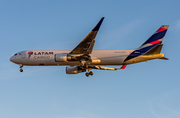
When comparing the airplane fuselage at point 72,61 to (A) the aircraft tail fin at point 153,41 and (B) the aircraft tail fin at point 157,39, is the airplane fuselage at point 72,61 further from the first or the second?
(B) the aircraft tail fin at point 157,39

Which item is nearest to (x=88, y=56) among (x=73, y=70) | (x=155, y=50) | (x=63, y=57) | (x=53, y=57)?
(x=63, y=57)

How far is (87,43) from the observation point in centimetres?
3459

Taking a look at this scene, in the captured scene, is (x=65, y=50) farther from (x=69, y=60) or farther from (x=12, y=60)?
(x=12, y=60)

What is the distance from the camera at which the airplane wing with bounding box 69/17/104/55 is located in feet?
107

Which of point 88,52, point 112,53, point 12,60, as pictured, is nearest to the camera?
point 88,52

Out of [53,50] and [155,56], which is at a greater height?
[53,50]

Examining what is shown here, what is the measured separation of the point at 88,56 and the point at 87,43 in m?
2.88

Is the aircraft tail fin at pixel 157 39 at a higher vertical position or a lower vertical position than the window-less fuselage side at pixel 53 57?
higher

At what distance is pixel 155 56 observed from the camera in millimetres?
36719

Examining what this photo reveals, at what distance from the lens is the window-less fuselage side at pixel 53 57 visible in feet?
125

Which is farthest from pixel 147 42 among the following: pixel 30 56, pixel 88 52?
pixel 30 56

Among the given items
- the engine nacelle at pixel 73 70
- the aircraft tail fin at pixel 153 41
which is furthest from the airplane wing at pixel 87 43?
the aircraft tail fin at pixel 153 41

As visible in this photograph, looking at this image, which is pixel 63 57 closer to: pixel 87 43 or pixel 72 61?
pixel 72 61

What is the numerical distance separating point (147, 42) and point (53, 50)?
13.9 meters
